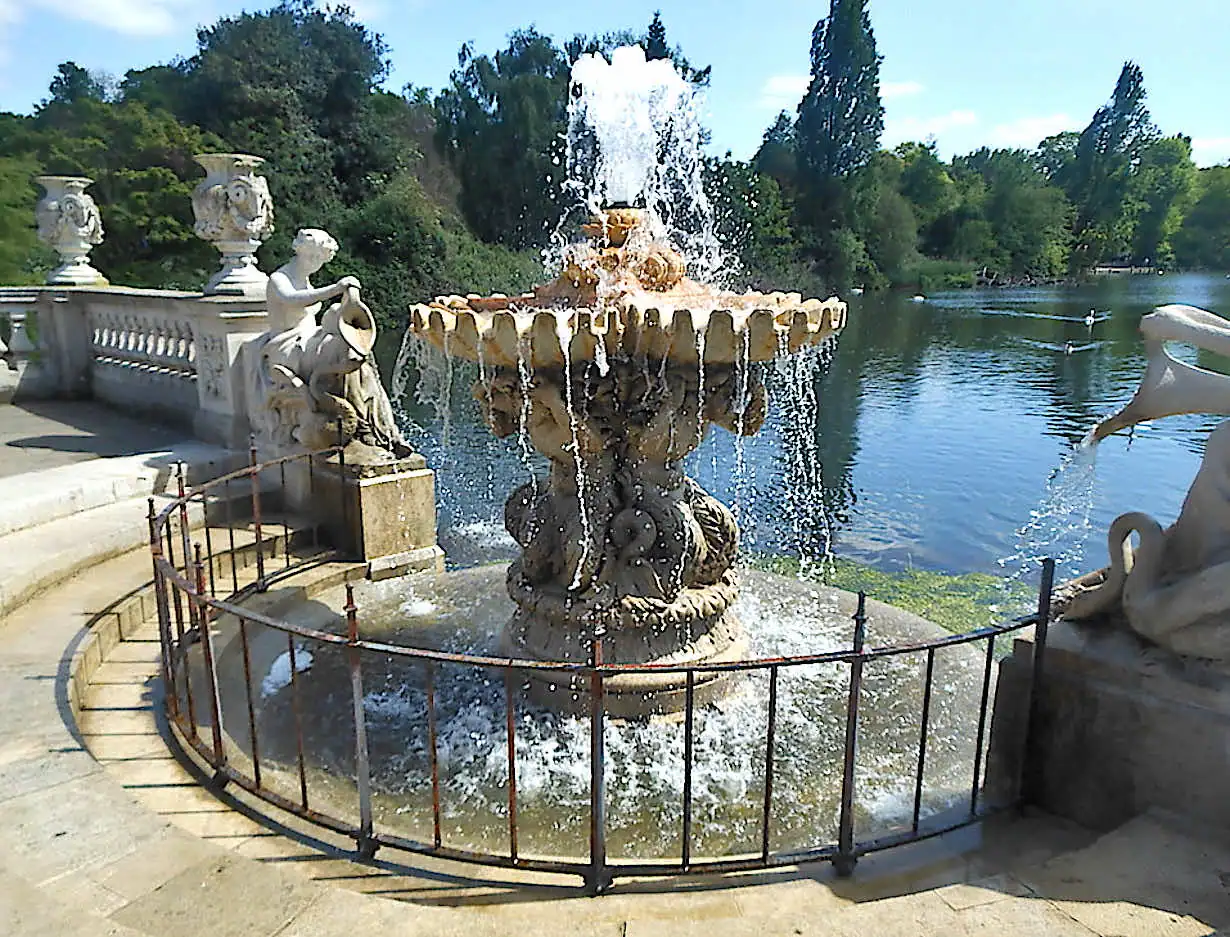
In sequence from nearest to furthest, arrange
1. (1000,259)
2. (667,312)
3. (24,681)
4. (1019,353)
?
(24,681) < (667,312) < (1019,353) < (1000,259)

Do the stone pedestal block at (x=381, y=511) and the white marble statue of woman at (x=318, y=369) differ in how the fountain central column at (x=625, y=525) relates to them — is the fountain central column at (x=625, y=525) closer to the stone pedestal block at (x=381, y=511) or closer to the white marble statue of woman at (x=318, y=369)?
the stone pedestal block at (x=381, y=511)

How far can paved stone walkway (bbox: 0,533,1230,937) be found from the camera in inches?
106

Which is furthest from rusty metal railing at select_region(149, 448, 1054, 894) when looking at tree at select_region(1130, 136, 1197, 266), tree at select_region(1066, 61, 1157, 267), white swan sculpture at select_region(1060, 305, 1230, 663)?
tree at select_region(1130, 136, 1197, 266)

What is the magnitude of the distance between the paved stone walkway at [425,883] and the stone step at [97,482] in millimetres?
2850

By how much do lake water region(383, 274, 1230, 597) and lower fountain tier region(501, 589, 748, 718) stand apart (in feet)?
6.65

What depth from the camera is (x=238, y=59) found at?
3322 centimetres

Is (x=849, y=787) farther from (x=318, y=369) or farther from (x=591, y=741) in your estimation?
(x=318, y=369)

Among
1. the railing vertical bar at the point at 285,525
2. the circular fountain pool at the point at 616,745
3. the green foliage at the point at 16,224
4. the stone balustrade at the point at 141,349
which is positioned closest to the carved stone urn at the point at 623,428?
the circular fountain pool at the point at 616,745

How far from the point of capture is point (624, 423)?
5.21 metres

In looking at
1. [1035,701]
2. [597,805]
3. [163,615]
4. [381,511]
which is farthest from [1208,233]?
[163,615]

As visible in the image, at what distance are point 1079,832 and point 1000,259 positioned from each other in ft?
237

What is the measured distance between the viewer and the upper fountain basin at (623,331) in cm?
472

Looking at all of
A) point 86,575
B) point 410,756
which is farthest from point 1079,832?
point 86,575

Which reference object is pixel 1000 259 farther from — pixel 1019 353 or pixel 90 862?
pixel 90 862
